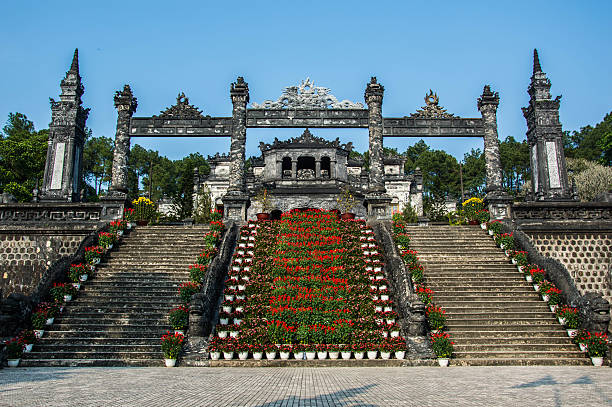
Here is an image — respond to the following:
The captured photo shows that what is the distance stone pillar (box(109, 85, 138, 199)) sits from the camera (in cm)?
1966

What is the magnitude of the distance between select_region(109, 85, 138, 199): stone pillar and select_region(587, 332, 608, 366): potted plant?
685 inches

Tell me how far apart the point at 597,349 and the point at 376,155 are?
1221cm

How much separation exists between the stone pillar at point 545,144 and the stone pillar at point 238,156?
13.0m

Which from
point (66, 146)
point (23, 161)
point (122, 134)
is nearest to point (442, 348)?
point (122, 134)

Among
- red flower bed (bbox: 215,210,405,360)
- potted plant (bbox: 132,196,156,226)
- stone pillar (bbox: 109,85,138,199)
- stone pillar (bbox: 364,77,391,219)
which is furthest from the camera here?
stone pillar (bbox: 109,85,138,199)

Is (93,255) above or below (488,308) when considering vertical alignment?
above

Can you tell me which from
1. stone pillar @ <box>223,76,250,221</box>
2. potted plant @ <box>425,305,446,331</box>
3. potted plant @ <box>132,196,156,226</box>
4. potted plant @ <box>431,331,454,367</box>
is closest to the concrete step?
potted plant @ <box>431,331,454,367</box>

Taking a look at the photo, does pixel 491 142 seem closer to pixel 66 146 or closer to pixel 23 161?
pixel 66 146

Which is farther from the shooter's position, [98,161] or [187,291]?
[98,161]

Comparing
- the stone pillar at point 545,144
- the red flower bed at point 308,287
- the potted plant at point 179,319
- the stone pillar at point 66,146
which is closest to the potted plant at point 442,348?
the red flower bed at point 308,287

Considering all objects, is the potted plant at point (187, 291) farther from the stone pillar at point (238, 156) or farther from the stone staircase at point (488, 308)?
the stone pillar at point (238, 156)

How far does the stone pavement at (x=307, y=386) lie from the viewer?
5.94m

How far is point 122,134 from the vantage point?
20672 mm

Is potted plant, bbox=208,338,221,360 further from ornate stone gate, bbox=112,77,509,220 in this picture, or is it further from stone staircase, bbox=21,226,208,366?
ornate stone gate, bbox=112,77,509,220
